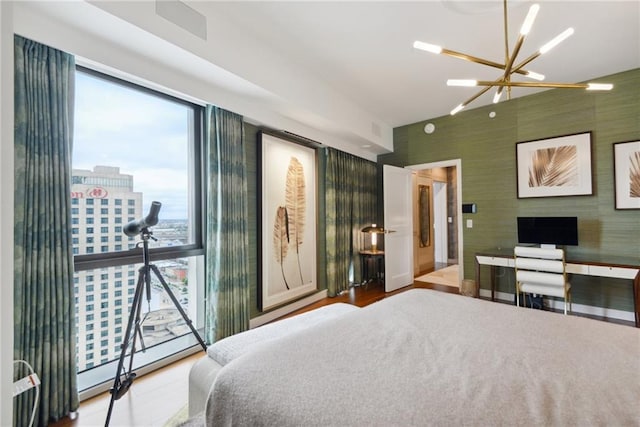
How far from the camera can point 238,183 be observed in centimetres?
274

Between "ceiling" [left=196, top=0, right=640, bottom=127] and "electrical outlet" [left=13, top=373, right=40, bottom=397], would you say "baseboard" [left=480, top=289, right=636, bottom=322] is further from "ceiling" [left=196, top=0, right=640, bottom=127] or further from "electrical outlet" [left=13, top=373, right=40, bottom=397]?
"electrical outlet" [left=13, top=373, right=40, bottom=397]

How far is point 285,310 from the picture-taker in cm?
337

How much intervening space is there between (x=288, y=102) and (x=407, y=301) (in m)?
2.19

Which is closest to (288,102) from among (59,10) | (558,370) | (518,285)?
(59,10)

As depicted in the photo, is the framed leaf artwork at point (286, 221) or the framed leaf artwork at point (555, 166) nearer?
the framed leaf artwork at point (286, 221)

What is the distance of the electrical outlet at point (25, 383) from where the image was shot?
1411mm

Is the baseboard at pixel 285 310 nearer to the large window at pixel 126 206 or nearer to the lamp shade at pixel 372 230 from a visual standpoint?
the large window at pixel 126 206

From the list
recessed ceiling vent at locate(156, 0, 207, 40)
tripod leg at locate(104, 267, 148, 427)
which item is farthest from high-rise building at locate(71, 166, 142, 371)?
→ recessed ceiling vent at locate(156, 0, 207, 40)

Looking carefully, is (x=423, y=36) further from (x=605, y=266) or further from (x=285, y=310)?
(x=285, y=310)

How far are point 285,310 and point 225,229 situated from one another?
1.37m

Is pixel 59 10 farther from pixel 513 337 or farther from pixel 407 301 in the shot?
pixel 513 337

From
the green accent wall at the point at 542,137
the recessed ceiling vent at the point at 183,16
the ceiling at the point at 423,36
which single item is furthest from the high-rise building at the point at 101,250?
the green accent wall at the point at 542,137

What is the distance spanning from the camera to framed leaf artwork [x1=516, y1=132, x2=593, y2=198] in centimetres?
335
